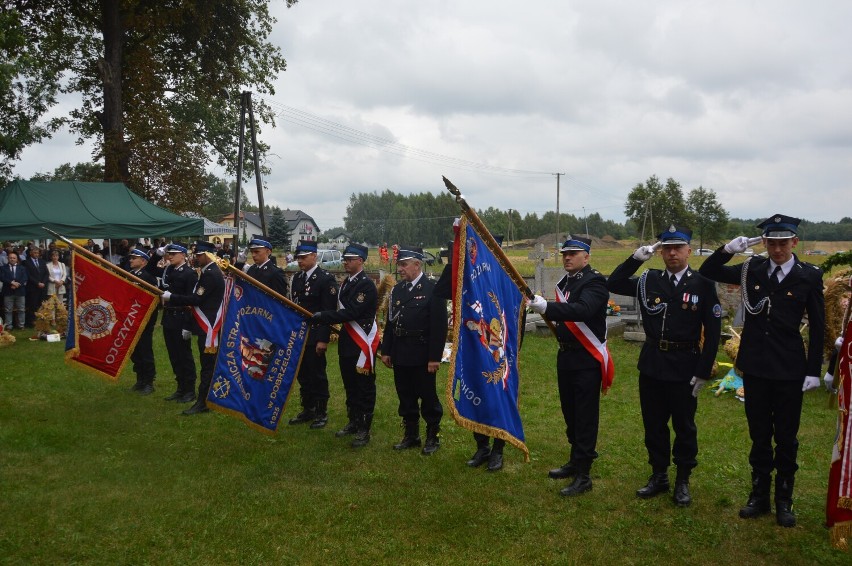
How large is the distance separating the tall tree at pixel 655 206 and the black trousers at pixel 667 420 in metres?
34.8

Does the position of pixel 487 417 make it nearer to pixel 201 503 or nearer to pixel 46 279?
pixel 201 503

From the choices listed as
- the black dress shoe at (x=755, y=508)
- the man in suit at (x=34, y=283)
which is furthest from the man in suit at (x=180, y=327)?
the man in suit at (x=34, y=283)

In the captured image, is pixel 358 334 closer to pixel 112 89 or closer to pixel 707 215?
pixel 112 89

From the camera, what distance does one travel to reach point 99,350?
8.29 metres

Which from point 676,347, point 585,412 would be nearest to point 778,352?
point 676,347

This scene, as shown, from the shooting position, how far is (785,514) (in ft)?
15.5

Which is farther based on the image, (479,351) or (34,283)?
(34,283)

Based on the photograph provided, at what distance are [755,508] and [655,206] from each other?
37.2m

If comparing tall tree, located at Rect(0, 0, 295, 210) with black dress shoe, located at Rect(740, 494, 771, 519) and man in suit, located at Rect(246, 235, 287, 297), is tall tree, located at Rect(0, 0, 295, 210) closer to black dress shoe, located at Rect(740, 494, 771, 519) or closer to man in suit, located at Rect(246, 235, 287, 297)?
man in suit, located at Rect(246, 235, 287, 297)

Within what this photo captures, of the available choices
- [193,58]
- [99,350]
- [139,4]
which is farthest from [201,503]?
[193,58]

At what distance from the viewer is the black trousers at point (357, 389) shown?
704cm

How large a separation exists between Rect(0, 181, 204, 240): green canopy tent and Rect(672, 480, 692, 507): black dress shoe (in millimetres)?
12588

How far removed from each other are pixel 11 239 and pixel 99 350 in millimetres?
6642

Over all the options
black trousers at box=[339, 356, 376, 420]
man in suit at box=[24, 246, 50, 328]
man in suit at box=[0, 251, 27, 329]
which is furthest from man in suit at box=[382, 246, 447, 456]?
man in suit at box=[24, 246, 50, 328]
